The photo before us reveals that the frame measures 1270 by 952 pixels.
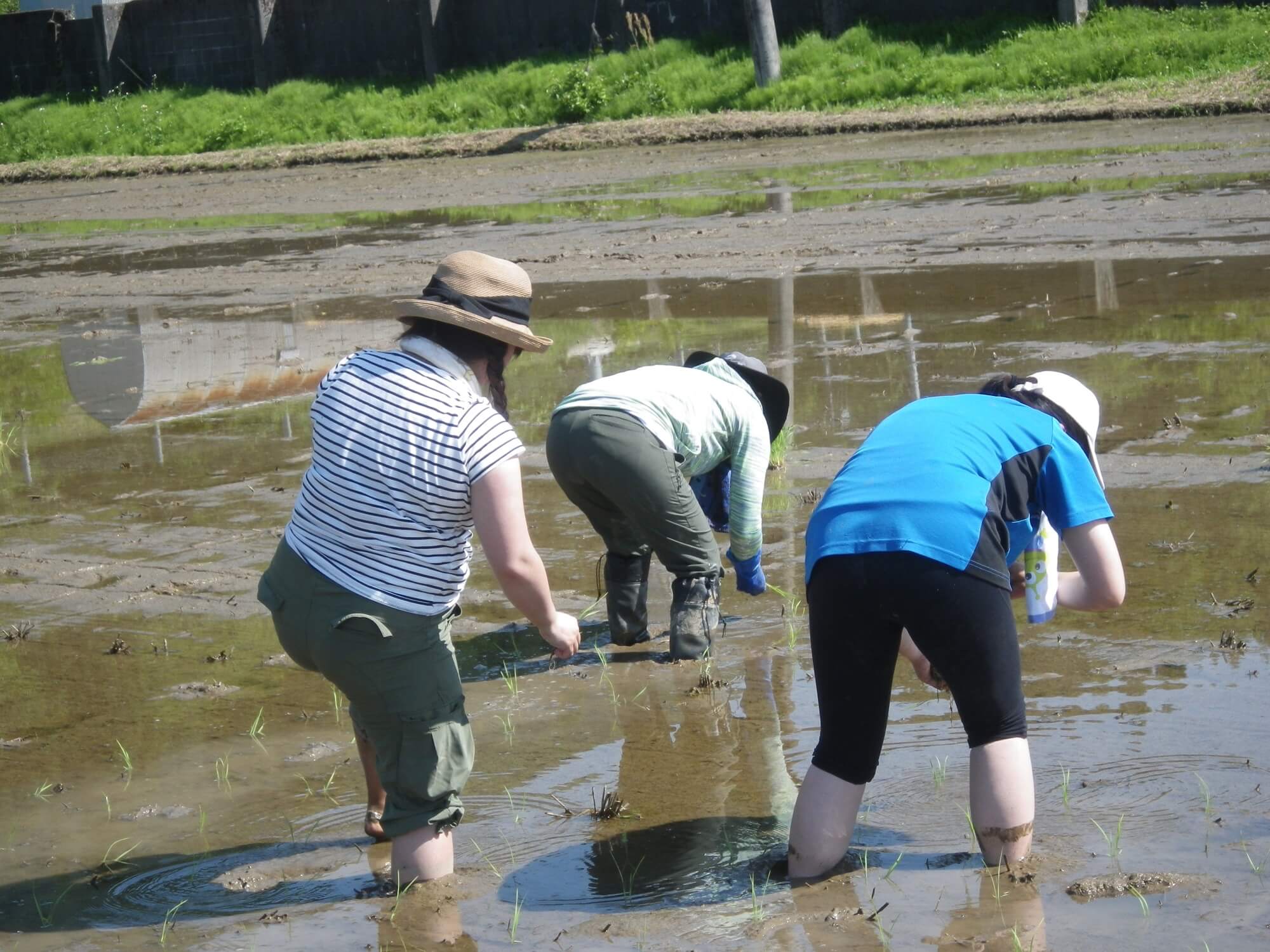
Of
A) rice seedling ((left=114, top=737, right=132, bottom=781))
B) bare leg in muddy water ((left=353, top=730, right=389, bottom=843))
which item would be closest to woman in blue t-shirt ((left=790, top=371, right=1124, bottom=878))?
bare leg in muddy water ((left=353, top=730, right=389, bottom=843))

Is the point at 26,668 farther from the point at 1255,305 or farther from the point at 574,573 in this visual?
the point at 1255,305

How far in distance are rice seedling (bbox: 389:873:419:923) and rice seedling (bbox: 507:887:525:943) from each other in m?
0.26

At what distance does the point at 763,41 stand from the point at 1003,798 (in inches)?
912

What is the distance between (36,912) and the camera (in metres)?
3.93

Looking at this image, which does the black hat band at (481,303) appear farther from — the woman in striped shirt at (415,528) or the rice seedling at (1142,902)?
the rice seedling at (1142,902)

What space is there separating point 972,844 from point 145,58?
35389 mm

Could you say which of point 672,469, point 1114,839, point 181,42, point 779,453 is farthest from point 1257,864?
point 181,42

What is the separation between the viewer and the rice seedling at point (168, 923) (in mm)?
3744

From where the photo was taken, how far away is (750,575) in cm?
547

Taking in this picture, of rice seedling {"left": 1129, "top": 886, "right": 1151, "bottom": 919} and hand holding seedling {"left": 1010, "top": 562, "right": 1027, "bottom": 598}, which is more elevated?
hand holding seedling {"left": 1010, "top": 562, "right": 1027, "bottom": 598}

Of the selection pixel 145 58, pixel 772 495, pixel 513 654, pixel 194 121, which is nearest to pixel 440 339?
pixel 513 654

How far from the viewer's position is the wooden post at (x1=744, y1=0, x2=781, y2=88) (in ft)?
81.2

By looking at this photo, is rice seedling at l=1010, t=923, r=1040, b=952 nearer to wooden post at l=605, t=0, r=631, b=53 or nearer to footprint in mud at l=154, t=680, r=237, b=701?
footprint in mud at l=154, t=680, r=237, b=701

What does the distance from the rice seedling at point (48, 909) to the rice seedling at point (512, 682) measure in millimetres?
1645
